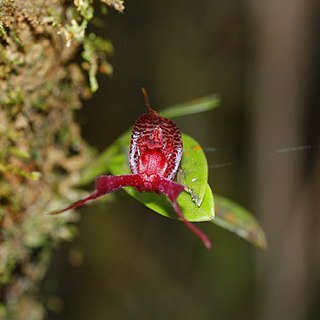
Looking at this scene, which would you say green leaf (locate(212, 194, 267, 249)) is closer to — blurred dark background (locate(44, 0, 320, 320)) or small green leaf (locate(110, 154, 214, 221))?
small green leaf (locate(110, 154, 214, 221))

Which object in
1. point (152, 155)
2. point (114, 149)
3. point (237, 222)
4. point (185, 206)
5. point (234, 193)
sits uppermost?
point (152, 155)

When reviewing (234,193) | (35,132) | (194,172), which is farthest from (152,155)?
(234,193)

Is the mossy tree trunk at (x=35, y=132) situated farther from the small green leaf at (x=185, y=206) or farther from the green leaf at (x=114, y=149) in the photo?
the small green leaf at (x=185, y=206)

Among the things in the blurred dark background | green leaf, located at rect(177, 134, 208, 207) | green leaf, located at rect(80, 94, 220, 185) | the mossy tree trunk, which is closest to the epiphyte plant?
green leaf, located at rect(177, 134, 208, 207)

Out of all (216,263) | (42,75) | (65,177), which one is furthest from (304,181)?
(42,75)

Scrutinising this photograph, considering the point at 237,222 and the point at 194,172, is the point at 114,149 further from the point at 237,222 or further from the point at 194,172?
the point at 194,172
